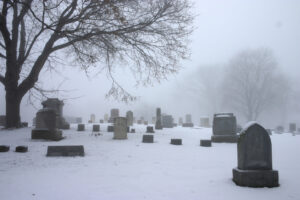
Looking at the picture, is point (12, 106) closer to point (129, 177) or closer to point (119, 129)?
point (119, 129)

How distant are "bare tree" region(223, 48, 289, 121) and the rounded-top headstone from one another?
3142 cm

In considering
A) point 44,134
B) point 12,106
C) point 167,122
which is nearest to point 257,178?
point 44,134

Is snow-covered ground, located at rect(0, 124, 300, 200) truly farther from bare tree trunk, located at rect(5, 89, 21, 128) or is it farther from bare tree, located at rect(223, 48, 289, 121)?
bare tree, located at rect(223, 48, 289, 121)

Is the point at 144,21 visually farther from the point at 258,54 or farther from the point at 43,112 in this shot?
the point at 258,54

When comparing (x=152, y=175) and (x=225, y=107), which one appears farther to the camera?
(x=225, y=107)

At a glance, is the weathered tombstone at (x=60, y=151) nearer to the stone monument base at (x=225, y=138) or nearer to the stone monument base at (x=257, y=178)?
the stone monument base at (x=257, y=178)

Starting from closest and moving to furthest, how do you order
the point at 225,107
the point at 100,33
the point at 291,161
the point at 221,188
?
1. the point at 221,188
2. the point at 291,161
3. the point at 100,33
4. the point at 225,107

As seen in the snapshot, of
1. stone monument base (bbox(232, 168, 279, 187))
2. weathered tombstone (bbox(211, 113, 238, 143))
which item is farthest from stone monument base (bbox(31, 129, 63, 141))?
stone monument base (bbox(232, 168, 279, 187))

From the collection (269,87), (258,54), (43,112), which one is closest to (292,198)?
(43,112)

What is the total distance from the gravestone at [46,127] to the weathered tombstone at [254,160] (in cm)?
785

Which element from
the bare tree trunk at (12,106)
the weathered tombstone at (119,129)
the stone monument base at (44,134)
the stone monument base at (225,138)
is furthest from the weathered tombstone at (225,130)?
the bare tree trunk at (12,106)

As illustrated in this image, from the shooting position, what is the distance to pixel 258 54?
119 feet

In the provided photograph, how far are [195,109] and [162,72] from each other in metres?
52.8

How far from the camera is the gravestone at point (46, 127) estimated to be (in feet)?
32.3
